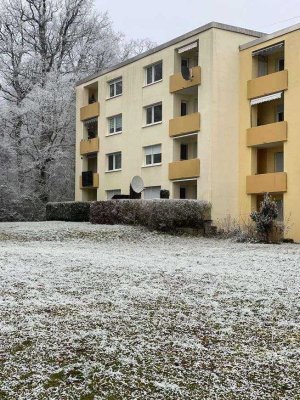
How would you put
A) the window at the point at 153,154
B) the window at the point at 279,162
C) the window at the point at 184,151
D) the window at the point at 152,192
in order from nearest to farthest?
the window at the point at 279,162 → the window at the point at 184,151 → the window at the point at 152,192 → the window at the point at 153,154

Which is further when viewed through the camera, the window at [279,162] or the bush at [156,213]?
the window at [279,162]

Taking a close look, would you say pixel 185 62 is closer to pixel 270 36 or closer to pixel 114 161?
pixel 270 36

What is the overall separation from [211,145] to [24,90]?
62.6ft

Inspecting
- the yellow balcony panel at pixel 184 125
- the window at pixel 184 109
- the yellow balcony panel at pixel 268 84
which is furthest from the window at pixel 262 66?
the window at pixel 184 109

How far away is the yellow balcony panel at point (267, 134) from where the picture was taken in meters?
27.0

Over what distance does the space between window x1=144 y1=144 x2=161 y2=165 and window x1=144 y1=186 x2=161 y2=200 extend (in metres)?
1.64

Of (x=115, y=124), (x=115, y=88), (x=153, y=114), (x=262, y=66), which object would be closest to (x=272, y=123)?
(x=262, y=66)

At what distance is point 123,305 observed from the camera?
726 cm

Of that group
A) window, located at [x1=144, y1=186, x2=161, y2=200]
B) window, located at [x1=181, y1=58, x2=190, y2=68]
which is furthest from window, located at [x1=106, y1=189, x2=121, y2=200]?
window, located at [x1=181, y1=58, x2=190, y2=68]

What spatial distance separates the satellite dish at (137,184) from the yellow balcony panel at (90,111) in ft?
28.8

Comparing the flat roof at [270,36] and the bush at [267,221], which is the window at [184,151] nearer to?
the flat roof at [270,36]

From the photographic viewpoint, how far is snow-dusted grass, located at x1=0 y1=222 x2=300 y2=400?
4.36 meters

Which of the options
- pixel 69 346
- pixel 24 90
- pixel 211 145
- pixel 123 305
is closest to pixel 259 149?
pixel 211 145

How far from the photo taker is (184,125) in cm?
3012
